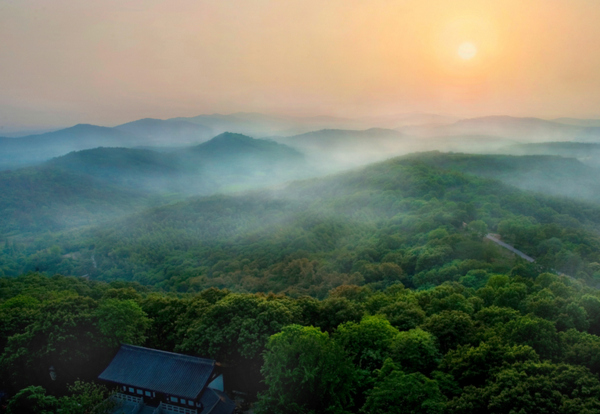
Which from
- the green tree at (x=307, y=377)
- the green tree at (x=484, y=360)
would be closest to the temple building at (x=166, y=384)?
the green tree at (x=307, y=377)

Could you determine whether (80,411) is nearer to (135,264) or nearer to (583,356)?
(583,356)

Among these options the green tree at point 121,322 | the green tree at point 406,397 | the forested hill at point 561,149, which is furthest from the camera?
the forested hill at point 561,149

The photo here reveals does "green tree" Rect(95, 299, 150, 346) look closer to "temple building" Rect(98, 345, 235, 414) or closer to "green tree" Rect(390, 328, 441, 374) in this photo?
"temple building" Rect(98, 345, 235, 414)

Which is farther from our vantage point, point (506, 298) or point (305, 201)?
point (305, 201)

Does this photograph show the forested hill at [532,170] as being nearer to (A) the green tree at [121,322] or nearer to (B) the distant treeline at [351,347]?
(B) the distant treeline at [351,347]

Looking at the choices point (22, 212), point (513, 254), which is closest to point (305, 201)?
point (513, 254)

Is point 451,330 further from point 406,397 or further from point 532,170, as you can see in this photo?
point 532,170

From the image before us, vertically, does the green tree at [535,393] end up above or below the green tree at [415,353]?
above
